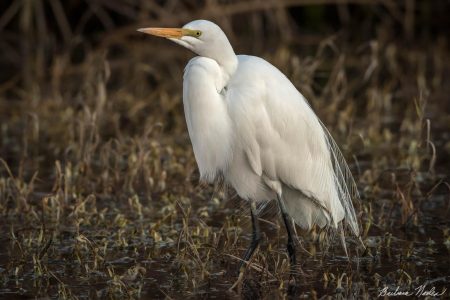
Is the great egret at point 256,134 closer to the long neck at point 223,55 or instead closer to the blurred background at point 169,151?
the long neck at point 223,55

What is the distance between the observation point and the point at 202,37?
4043mm

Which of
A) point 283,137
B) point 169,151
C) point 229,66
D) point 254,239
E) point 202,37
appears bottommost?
point 169,151

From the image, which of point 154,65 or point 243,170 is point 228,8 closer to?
point 154,65

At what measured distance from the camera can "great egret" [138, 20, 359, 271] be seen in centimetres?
403

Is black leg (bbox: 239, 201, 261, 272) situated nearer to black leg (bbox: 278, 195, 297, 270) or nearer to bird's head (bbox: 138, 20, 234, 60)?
black leg (bbox: 278, 195, 297, 270)

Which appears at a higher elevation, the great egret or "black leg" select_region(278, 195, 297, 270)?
the great egret

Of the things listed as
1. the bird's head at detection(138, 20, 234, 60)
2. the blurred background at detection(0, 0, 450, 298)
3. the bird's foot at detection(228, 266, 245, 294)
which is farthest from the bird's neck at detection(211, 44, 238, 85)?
the bird's foot at detection(228, 266, 245, 294)

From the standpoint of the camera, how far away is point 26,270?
416 centimetres

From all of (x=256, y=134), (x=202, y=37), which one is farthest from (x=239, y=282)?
(x=202, y=37)

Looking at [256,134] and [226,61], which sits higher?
[226,61]

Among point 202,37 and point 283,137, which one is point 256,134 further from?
point 202,37

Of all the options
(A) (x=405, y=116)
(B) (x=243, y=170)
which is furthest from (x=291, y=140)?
(A) (x=405, y=116)

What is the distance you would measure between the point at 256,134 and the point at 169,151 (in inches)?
78.5

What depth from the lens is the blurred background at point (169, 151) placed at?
4172 mm
